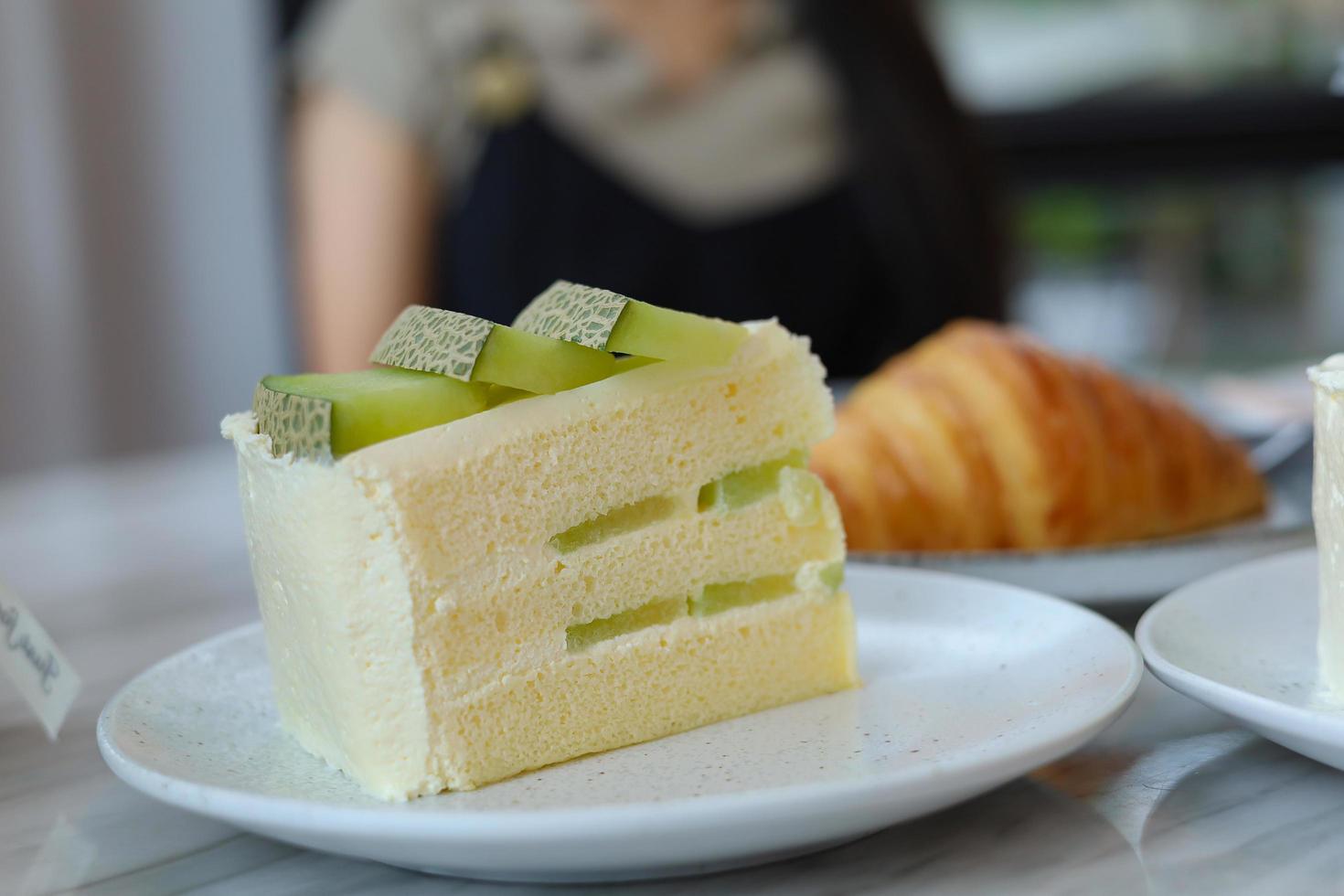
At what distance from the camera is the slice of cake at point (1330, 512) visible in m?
0.79

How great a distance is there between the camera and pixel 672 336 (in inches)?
33.6

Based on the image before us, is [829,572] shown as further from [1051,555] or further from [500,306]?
[500,306]

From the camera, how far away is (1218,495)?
4.75 feet

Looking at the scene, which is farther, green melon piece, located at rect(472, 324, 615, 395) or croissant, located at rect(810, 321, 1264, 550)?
croissant, located at rect(810, 321, 1264, 550)

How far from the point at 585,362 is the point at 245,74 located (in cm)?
314

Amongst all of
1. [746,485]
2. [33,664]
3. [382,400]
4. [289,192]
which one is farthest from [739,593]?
[289,192]

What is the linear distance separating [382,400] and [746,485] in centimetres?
27

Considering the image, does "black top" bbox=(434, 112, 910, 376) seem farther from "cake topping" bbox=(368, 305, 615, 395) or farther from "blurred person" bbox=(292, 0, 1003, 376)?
"cake topping" bbox=(368, 305, 615, 395)

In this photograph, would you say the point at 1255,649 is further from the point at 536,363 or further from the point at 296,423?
the point at 296,423

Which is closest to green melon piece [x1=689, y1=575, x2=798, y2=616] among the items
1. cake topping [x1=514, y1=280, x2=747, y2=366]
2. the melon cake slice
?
the melon cake slice

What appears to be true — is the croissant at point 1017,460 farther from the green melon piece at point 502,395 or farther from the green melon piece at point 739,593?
the green melon piece at point 502,395

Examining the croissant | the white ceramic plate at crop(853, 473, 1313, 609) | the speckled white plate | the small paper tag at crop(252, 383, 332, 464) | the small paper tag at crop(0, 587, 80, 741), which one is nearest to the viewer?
the speckled white plate

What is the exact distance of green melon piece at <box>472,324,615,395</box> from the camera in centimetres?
79

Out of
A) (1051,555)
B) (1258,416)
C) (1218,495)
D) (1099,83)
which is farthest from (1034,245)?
(1051,555)
